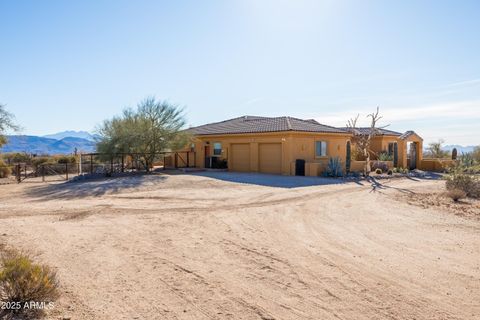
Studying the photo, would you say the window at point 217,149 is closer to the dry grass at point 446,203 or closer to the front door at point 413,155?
the dry grass at point 446,203

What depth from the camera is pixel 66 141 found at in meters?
96.0

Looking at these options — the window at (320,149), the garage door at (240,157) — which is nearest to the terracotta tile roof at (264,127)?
the window at (320,149)

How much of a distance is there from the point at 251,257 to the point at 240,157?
2311 centimetres

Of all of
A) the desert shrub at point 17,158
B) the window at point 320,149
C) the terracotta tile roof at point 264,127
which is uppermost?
the terracotta tile roof at point 264,127

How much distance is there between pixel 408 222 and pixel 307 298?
7190 millimetres

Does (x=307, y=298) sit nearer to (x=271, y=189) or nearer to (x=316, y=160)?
(x=271, y=189)

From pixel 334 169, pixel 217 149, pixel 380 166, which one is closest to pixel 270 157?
pixel 334 169

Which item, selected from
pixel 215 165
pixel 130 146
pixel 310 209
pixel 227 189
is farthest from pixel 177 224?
pixel 215 165

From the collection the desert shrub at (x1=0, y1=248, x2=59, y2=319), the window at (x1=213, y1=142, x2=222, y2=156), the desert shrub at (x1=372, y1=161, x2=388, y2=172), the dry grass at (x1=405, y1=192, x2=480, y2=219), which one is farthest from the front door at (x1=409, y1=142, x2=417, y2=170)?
the desert shrub at (x1=0, y1=248, x2=59, y2=319)

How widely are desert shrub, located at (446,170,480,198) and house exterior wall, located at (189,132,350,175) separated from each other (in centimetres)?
941

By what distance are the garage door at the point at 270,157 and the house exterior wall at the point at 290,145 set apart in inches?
10.5

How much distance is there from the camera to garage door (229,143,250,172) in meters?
30.0

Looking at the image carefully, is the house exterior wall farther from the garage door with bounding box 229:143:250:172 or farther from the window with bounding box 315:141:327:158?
the garage door with bounding box 229:143:250:172

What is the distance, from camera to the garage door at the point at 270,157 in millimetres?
27852
